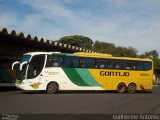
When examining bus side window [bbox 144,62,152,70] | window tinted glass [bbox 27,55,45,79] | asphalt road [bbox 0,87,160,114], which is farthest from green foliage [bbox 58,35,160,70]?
asphalt road [bbox 0,87,160,114]

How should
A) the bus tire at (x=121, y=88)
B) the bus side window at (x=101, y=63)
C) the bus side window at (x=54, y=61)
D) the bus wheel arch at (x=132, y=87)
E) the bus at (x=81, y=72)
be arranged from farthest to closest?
1. the bus wheel arch at (x=132, y=87)
2. the bus tire at (x=121, y=88)
3. the bus side window at (x=101, y=63)
4. the bus side window at (x=54, y=61)
5. the bus at (x=81, y=72)

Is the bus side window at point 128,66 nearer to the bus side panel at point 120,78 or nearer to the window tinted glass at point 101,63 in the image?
the bus side panel at point 120,78

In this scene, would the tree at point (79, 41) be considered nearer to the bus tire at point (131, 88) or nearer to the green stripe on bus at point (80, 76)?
the bus tire at point (131, 88)

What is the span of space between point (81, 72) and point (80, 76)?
285mm

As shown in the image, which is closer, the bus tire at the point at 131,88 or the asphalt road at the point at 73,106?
the asphalt road at the point at 73,106

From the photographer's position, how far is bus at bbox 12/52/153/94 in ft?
77.2

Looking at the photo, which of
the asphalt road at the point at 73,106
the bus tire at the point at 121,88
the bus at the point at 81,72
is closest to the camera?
the asphalt road at the point at 73,106

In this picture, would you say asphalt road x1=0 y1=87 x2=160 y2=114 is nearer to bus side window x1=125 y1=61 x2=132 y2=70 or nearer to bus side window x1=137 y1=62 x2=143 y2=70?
bus side window x1=125 y1=61 x2=132 y2=70

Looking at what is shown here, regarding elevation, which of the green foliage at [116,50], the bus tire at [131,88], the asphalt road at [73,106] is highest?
the green foliage at [116,50]

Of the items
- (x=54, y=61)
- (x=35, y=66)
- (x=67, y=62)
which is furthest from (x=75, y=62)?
(x=35, y=66)

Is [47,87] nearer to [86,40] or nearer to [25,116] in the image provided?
[25,116]

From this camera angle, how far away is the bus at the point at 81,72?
23.5m

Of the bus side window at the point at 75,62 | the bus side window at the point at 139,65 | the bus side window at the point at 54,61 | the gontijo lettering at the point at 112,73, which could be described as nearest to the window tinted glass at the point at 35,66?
the bus side window at the point at 54,61

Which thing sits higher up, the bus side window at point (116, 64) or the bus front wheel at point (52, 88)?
the bus side window at point (116, 64)
